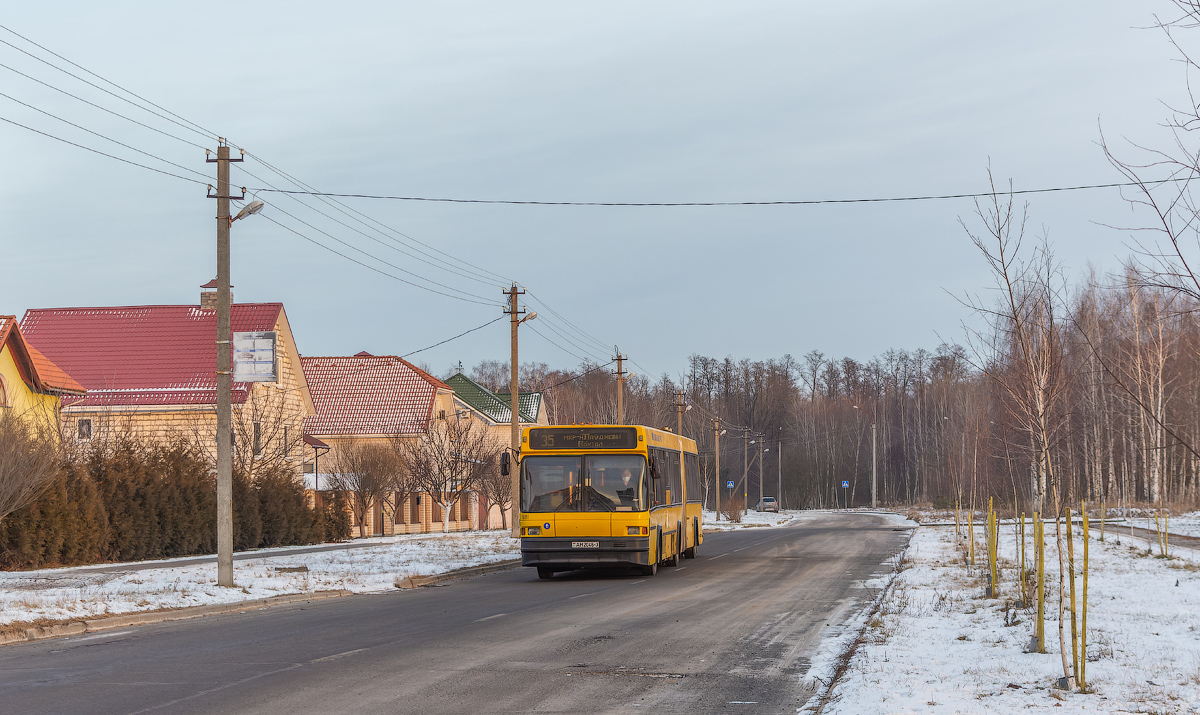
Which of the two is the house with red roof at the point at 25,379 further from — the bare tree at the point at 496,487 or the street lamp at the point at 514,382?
the bare tree at the point at 496,487

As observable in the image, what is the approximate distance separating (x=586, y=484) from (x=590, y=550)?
53.3 inches

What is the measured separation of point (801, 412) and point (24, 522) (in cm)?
10783

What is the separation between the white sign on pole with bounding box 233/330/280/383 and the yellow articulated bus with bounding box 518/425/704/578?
18.6 feet

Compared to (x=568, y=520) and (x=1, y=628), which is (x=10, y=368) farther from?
(x=1, y=628)

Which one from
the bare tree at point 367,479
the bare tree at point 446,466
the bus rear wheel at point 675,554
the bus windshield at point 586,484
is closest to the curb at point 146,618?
the bus windshield at point 586,484

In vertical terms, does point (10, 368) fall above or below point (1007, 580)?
above

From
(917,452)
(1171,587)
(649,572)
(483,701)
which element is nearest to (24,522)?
(649,572)

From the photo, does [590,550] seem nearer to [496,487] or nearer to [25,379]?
[25,379]

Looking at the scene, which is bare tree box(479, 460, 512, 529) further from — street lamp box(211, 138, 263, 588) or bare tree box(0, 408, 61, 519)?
street lamp box(211, 138, 263, 588)

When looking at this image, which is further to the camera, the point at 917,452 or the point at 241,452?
the point at 917,452

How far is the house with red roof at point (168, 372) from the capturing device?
137ft

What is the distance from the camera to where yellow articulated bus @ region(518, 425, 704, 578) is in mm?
21625

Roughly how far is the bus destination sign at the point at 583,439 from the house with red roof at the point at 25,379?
17.2 m

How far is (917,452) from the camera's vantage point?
4540 inches
